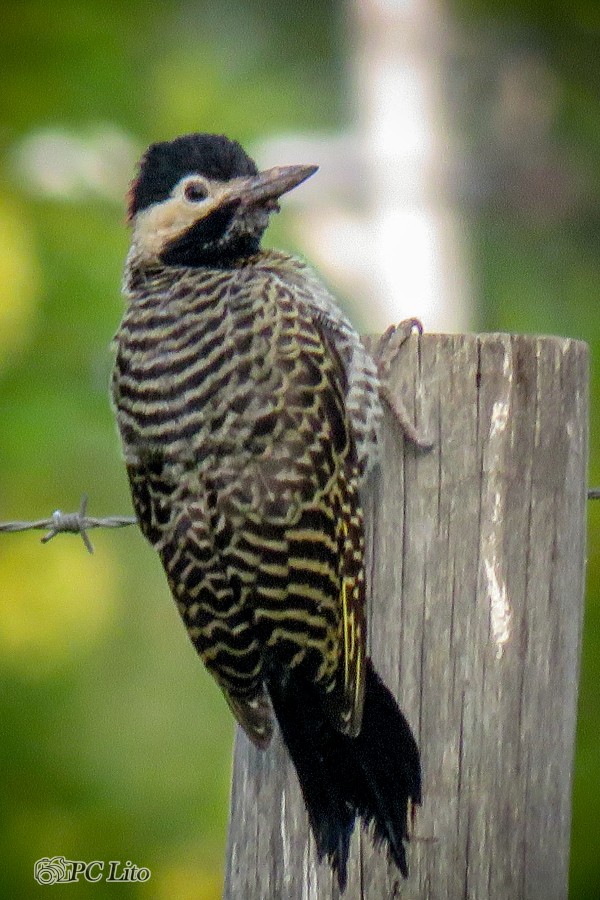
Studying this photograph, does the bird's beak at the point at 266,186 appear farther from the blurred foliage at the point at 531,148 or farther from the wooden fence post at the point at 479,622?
the blurred foliage at the point at 531,148

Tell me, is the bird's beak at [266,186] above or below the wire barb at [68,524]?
above

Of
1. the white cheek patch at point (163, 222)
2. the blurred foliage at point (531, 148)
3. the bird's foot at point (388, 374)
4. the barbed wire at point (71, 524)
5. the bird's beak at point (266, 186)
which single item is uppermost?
the blurred foliage at point (531, 148)

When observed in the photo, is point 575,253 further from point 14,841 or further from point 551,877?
point 551,877

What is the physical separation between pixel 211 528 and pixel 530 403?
29.4 inches

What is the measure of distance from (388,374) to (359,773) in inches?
31.6

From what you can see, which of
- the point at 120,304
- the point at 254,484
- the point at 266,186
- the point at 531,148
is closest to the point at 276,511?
the point at 254,484

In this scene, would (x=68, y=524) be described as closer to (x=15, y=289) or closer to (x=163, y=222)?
(x=163, y=222)

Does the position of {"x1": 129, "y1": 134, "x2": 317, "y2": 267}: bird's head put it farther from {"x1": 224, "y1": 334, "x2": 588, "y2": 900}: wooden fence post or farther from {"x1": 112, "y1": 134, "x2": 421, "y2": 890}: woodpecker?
{"x1": 224, "y1": 334, "x2": 588, "y2": 900}: wooden fence post

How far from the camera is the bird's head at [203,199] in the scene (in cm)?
352

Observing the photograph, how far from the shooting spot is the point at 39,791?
6.26 m

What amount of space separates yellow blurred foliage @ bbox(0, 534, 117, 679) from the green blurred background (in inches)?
0.4

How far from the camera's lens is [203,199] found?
3576 millimetres

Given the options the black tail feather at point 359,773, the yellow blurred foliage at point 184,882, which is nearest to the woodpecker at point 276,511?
the black tail feather at point 359,773

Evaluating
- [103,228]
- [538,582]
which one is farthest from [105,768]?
[538,582]
